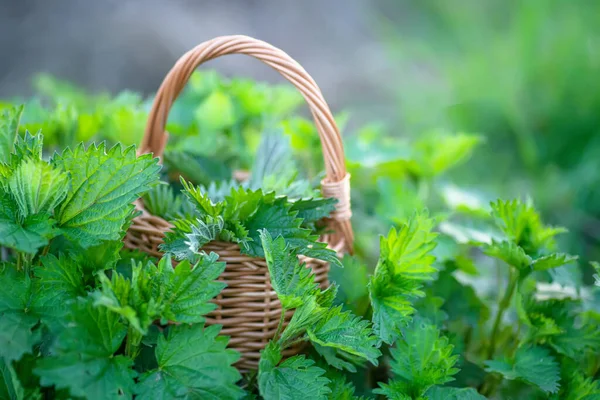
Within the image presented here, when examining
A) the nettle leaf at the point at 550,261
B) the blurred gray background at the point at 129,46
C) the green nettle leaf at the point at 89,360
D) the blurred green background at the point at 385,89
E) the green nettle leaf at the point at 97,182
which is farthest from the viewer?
the blurred gray background at the point at 129,46

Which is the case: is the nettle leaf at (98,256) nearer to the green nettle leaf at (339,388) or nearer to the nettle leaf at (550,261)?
the green nettle leaf at (339,388)

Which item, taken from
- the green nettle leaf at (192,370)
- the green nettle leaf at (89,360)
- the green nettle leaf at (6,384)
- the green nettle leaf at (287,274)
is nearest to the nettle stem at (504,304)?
the green nettle leaf at (287,274)

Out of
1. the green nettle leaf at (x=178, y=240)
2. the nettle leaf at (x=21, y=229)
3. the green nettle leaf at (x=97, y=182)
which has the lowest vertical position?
the green nettle leaf at (x=178, y=240)

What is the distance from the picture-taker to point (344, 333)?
0.64m

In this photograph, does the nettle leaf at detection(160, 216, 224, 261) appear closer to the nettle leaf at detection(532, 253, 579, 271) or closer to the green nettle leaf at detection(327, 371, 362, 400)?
the green nettle leaf at detection(327, 371, 362, 400)

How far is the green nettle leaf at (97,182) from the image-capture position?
2.03 feet

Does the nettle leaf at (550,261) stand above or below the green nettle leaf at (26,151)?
below

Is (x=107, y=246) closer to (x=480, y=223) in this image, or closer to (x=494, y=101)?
(x=480, y=223)

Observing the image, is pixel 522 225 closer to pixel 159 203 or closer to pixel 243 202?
pixel 243 202

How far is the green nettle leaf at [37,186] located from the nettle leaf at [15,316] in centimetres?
7

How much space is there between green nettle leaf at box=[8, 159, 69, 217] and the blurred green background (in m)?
0.27

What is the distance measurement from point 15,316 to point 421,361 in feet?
1.52

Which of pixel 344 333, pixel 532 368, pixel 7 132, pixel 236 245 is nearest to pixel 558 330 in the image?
pixel 532 368

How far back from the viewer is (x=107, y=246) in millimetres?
630
